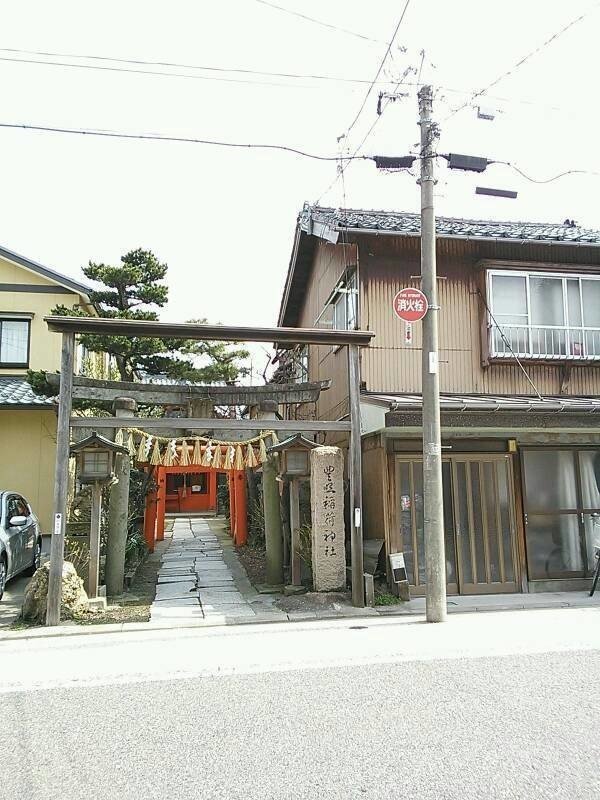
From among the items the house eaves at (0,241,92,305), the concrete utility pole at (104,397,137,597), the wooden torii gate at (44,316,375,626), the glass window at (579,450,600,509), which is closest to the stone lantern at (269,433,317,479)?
the wooden torii gate at (44,316,375,626)

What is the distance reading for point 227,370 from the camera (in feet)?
70.8

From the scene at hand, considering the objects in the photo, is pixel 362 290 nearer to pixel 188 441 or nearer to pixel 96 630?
pixel 188 441

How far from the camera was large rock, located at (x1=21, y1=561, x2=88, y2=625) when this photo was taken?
9461mm

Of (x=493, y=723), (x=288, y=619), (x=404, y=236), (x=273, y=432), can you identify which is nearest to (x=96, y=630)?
(x=288, y=619)

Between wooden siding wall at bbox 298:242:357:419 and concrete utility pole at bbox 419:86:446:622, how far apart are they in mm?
3388

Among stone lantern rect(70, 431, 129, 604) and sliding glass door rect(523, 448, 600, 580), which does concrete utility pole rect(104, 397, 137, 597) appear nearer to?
stone lantern rect(70, 431, 129, 604)

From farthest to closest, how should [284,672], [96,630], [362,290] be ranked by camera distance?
[362,290] < [96,630] < [284,672]

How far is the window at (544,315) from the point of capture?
13.2 meters

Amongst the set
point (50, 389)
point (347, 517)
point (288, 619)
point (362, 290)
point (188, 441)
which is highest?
point (362, 290)

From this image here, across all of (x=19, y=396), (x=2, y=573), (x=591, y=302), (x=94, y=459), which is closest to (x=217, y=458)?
(x=94, y=459)

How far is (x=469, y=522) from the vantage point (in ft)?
38.2

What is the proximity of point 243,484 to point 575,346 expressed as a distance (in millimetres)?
9660

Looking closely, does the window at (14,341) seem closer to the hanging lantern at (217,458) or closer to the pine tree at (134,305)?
the pine tree at (134,305)

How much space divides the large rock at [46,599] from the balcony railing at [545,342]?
843 cm
